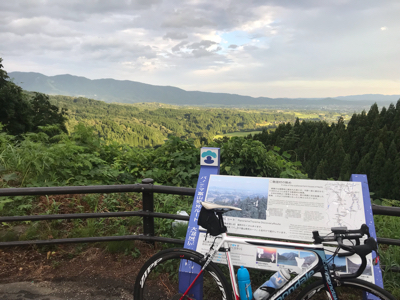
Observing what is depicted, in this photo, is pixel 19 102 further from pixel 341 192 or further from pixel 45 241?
pixel 341 192

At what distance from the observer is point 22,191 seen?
3.23 metres

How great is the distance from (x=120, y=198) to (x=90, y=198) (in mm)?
520

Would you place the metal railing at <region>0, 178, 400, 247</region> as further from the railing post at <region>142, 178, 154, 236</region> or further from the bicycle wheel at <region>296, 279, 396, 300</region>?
the bicycle wheel at <region>296, 279, 396, 300</region>

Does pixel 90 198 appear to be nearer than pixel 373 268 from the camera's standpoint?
No

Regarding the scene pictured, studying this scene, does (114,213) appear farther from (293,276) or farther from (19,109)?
(19,109)

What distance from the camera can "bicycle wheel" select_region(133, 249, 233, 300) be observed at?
2.19 metres

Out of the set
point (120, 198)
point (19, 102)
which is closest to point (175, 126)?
point (19, 102)

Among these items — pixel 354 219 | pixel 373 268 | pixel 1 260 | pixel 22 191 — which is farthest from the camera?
pixel 1 260

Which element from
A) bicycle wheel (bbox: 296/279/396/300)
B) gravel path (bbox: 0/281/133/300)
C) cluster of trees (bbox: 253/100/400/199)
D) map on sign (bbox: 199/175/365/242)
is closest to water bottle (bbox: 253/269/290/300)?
bicycle wheel (bbox: 296/279/396/300)

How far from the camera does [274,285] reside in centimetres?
213

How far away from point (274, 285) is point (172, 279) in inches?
58.1

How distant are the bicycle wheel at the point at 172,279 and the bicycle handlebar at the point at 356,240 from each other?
902 mm

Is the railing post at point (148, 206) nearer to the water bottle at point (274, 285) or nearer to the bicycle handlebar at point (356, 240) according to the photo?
the water bottle at point (274, 285)

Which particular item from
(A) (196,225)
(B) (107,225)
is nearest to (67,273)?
(B) (107,225)
